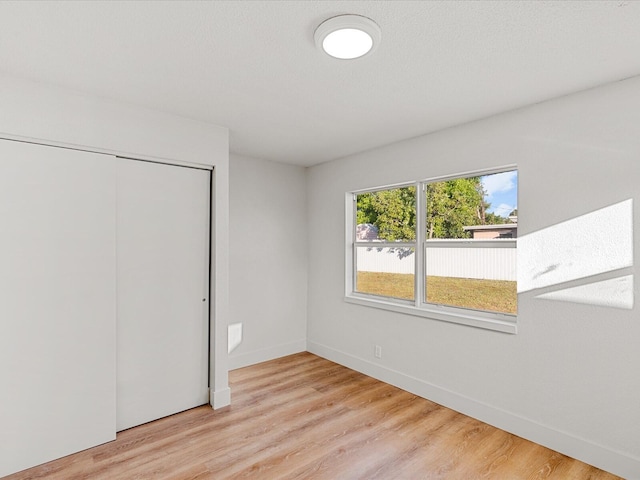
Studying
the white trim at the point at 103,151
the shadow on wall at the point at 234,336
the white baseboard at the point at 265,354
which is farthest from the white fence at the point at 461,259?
the white trim at the point at 103,151

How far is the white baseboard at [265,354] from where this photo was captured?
4.05 metres

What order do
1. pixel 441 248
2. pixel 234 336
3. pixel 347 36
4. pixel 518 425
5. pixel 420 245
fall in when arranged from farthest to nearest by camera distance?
pixel 234 336 < pixel 420 245 < pixel 441 248 < pixel 518 425 < pixel 347 36

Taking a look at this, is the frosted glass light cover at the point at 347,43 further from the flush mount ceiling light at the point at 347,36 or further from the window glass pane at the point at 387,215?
the window glass pane at the point at 387,215

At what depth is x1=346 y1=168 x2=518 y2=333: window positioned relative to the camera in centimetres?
Result: 288

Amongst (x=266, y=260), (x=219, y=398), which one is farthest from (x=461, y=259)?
(x=219, y=398)

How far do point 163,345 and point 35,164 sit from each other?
1562mm

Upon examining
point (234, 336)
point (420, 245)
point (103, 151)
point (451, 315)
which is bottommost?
point (234, 336)

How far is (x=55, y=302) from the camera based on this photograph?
2.33m

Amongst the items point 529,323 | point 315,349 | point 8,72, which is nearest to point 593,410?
point 529,323

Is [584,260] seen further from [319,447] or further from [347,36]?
[319,447]

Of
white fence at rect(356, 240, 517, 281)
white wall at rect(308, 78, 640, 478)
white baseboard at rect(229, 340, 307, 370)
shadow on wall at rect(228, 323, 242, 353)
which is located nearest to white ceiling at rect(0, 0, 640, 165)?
white wall at rect(308, 78, 640, 478)

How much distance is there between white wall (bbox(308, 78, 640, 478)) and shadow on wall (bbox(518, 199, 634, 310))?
0.02 metres

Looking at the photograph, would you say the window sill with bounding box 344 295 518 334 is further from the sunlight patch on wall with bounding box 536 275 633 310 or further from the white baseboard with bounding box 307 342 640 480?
the white baseboard with bounding box 307 342 640 480

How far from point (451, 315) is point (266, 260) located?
2.23m
